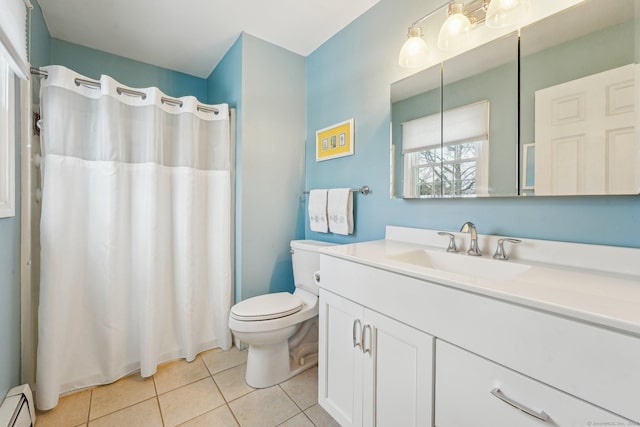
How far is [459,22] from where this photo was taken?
1.15 m

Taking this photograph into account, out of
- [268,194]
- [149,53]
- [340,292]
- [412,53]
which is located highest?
[149,53]

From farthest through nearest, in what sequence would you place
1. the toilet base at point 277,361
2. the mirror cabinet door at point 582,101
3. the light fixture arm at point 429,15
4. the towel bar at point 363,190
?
1. the towel bar at point 363,190
2. the toilet base at point 277,361
3. the light fixture arm at point 429,15
4. the mirror cabinet door at point 582,101

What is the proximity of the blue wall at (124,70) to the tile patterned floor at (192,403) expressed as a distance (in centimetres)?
227

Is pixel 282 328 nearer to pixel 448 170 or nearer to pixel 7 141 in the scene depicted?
pixel 448 170

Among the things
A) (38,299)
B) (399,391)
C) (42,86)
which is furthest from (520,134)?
(38,299)

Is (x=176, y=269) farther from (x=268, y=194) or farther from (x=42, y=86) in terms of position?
(x=42, y=86)

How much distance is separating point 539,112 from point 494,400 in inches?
39.1

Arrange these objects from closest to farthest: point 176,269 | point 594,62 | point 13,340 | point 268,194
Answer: point 594,62 → point 13,340 → point 176,269 → point 268,194

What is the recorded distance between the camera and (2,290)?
44.1 inches

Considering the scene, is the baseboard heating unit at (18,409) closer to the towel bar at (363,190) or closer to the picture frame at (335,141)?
the towel bar at (363,190)

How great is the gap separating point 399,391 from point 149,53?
282 cm

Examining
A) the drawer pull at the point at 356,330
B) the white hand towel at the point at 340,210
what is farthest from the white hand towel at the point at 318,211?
the drawer pull at the point at 356,330

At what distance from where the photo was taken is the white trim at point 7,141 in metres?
1.13

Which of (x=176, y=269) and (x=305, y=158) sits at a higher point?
(x=305, y=158)
